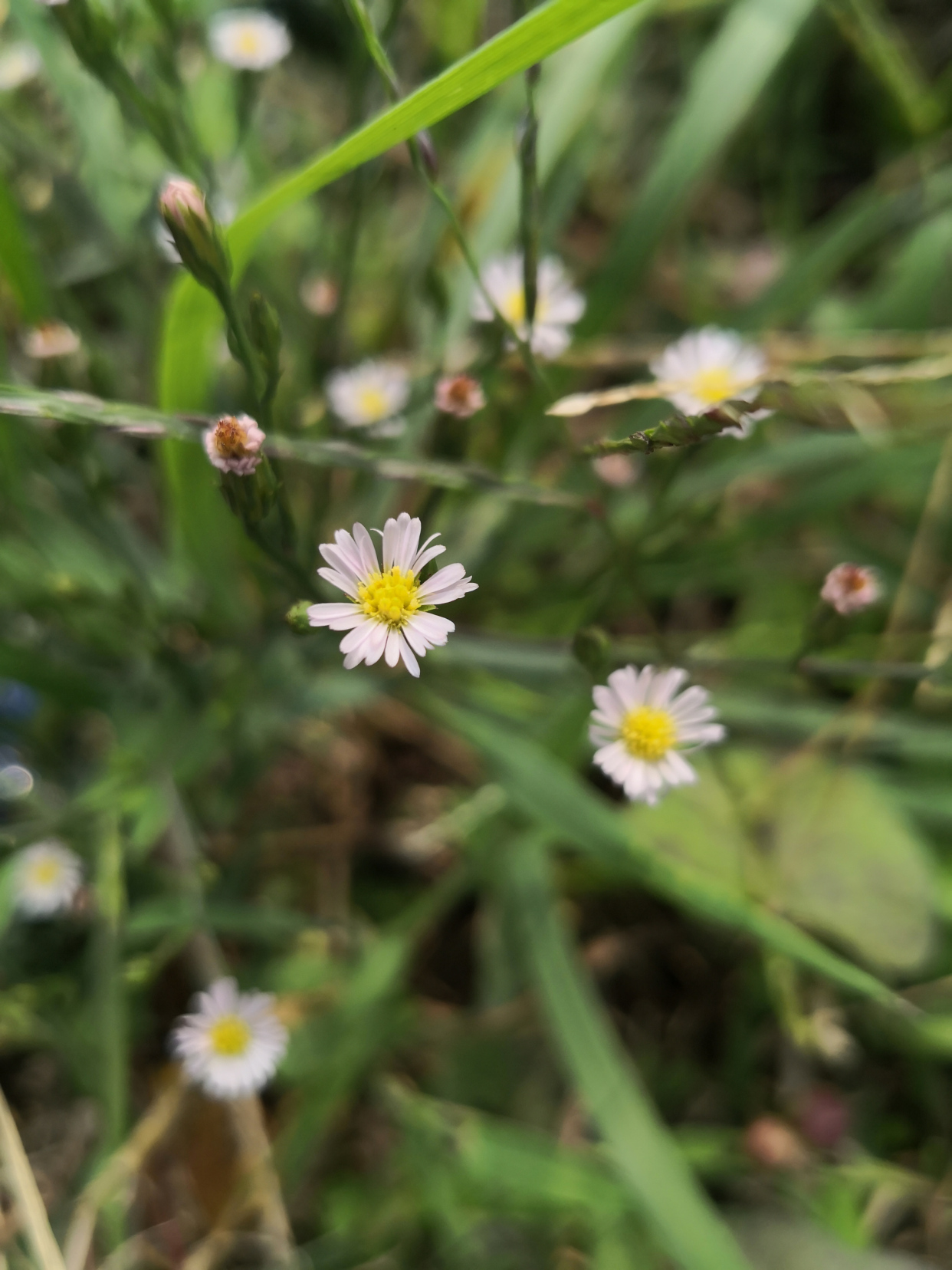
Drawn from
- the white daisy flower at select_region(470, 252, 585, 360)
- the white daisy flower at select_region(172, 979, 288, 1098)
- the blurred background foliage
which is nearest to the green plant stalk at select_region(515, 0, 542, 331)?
the blurred background foliage

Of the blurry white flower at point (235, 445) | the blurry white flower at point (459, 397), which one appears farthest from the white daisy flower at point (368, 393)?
the blurry white flower at point (235, 445)

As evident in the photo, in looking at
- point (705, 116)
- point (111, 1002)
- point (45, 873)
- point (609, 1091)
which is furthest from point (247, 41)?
point (609, 1091)

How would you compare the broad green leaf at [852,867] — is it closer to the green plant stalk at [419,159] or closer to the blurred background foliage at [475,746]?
the blurred background foliage at [475,746]

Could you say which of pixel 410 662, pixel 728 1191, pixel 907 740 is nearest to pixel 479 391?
pixel 410 662

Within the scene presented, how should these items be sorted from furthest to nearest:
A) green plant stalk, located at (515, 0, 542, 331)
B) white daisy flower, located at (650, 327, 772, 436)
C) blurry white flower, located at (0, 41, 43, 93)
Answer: blurry white flower, located at (0, 41, 43, 93), white daisy flower, located at (650, 327, 772, 436), green plant stalk, located at (515, 0, 542, 331)

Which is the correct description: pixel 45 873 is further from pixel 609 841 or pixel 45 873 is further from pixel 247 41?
pixel 247 41

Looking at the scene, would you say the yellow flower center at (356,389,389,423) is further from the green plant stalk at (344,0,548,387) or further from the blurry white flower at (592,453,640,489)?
the green plant stalk at (344,0,548,387)
